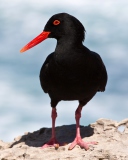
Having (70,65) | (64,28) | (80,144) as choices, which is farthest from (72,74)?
(80,144)

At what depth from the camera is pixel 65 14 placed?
31.1 feet

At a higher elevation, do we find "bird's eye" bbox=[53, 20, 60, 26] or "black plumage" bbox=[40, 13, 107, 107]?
"bird's eye" bbox=[53, 20, 60, 26]

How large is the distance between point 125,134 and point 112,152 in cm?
168

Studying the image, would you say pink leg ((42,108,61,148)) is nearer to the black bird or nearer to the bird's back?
the black bird

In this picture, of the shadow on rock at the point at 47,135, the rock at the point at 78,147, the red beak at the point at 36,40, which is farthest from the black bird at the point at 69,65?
the shadow on rock at the point at 47,135

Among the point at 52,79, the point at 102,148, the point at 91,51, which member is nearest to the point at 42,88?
the point at 52,79

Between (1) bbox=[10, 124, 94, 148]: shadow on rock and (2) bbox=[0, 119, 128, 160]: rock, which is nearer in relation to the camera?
(2) bbox=[0, 119, 128, 160]: rock

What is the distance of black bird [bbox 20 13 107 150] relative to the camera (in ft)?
30.4

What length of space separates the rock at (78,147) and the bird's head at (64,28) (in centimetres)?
235

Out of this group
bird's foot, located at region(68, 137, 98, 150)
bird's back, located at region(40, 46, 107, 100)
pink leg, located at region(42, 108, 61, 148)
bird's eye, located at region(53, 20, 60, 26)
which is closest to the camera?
bird's back, located at region(40, 46, 107, 100)

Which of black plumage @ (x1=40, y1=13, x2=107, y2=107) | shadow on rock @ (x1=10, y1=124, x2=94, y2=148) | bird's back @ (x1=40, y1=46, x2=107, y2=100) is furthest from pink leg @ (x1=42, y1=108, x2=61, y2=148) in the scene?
black plumage @ (x1=40, y1=13, x2=107, y2=107)

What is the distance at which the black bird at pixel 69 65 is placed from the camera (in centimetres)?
926

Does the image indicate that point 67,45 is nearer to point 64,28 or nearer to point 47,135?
point 64,28

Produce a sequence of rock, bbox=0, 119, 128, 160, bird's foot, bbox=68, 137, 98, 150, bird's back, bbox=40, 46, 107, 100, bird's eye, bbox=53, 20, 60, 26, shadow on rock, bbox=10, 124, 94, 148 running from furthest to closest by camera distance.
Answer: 1. shadow on rock, bbox=10, 124, 94, 148
2. bird's eye, bbox=53, 20, 60, 26
3. bird's foot, bbox=68, 137, 98, 150
4. bird's back, bbox=40, 46, 107, 100
5. rock, bbox=0, 119, 128, 160
